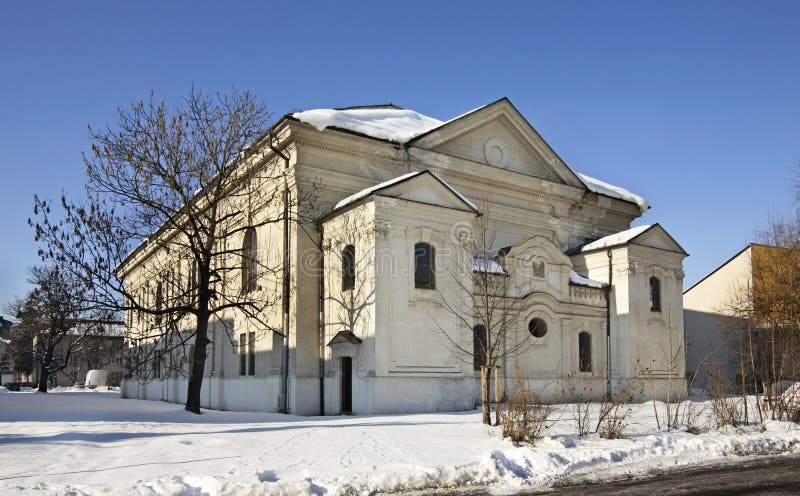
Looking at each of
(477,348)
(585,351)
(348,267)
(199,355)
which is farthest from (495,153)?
(199,355)

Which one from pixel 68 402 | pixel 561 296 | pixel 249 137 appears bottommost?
pixel 68 402

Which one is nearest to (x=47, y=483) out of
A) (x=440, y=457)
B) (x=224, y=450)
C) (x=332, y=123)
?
(x=224, y=450)

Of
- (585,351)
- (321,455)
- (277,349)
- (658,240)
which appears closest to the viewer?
(321,455)

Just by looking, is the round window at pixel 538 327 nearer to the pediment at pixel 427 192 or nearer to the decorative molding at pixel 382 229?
the pediment at pixel 427 192

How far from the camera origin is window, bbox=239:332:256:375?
29.8 metres

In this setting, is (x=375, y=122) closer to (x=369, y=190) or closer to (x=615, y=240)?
(x=369, y=190)

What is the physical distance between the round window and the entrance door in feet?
27.9

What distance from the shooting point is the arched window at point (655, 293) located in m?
33.1

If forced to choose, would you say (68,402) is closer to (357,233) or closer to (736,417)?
(357,233)

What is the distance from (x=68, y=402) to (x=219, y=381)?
6.30 meters

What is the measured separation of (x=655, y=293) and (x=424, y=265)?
13.7 metres

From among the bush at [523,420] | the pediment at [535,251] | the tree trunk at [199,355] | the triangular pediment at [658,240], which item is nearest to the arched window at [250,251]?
the tree trunk at [199,355]

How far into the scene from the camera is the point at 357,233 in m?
25.3

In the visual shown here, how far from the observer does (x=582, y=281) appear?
104 ft
